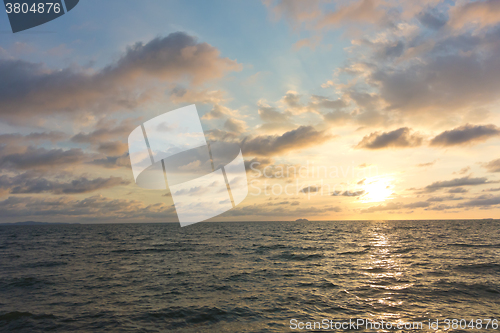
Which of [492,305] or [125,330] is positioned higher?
[125,330]

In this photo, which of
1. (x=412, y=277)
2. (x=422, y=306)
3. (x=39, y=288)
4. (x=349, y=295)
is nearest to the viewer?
(x=422, y=306)

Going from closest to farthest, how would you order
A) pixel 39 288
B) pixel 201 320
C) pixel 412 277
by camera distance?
pixel 201 320, pixel 39 288, pixel 412 277

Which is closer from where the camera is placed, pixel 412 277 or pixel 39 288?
pixel 39 288

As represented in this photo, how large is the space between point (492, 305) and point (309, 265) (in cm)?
1399

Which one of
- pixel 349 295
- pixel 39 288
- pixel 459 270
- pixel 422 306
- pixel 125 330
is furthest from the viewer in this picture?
pixel 459 270

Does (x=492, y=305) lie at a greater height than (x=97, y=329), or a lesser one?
lesser

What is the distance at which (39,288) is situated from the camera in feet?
60.6

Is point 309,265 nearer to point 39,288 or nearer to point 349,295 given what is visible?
point 349,295

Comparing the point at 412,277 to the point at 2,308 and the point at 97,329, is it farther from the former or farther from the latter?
the point at 2,308

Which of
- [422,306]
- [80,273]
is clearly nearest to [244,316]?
[422,306]

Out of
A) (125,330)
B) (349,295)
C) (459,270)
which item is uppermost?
(125,330)

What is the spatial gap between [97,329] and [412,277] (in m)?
22.2

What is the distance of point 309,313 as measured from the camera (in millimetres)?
13133

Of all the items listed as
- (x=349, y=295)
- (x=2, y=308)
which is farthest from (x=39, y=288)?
(x=349, y=295)
